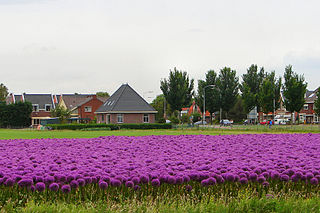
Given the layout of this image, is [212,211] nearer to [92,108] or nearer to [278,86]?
[278,86]

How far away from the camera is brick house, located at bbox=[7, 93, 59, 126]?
89.0 metres

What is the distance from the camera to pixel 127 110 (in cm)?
6397

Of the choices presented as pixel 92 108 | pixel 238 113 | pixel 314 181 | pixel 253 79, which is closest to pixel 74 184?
pixel 314 181

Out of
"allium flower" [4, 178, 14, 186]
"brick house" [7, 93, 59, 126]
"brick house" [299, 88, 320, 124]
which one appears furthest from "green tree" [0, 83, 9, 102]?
"allium flower" [4, 178, 14, 186]

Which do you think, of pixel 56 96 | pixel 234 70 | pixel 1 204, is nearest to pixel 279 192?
pixel 1 204

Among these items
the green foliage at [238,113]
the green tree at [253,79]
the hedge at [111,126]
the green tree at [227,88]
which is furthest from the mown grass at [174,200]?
the green foliage at [238,113]

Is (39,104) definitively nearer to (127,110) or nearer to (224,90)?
(127,110)

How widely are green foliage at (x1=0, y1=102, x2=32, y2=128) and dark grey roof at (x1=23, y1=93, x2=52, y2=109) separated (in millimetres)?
10975

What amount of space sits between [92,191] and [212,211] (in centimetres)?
261

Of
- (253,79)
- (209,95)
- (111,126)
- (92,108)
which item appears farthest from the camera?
(92,108)

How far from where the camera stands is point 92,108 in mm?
86562

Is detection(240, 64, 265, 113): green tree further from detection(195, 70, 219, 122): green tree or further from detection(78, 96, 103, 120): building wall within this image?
detection(78, 96, 103, 120): building wall

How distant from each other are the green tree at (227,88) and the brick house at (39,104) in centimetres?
3986

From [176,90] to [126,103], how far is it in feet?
32.6
